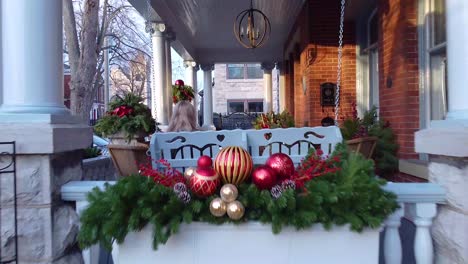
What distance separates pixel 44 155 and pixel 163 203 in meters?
0.76

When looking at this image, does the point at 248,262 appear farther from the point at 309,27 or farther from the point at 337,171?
the point at 309,27

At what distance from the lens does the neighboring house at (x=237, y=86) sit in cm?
3694

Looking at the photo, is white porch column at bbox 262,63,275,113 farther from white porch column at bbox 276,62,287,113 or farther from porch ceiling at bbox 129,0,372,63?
porch ceiling at bbox 129,0,372,63

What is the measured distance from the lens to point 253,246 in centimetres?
195

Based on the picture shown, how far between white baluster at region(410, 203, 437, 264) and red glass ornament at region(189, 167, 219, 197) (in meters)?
1.04

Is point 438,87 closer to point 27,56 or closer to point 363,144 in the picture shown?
point 363,144

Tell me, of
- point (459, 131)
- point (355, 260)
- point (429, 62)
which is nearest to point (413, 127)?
point (429, 62)

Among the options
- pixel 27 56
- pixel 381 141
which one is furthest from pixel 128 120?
pixel 381 141

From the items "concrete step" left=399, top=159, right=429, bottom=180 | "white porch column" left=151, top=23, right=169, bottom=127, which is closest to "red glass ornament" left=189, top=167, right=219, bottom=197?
"concrete step" left=399, top=159, right=429, bottom=180

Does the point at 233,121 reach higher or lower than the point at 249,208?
higher

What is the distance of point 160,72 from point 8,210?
7.22 meters

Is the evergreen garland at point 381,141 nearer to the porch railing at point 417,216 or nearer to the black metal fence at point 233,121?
the porch railing at point 417,216

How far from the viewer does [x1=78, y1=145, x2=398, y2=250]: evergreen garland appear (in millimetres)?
1851

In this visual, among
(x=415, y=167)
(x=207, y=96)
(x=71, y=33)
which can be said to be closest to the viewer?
(x=415, y=167)
